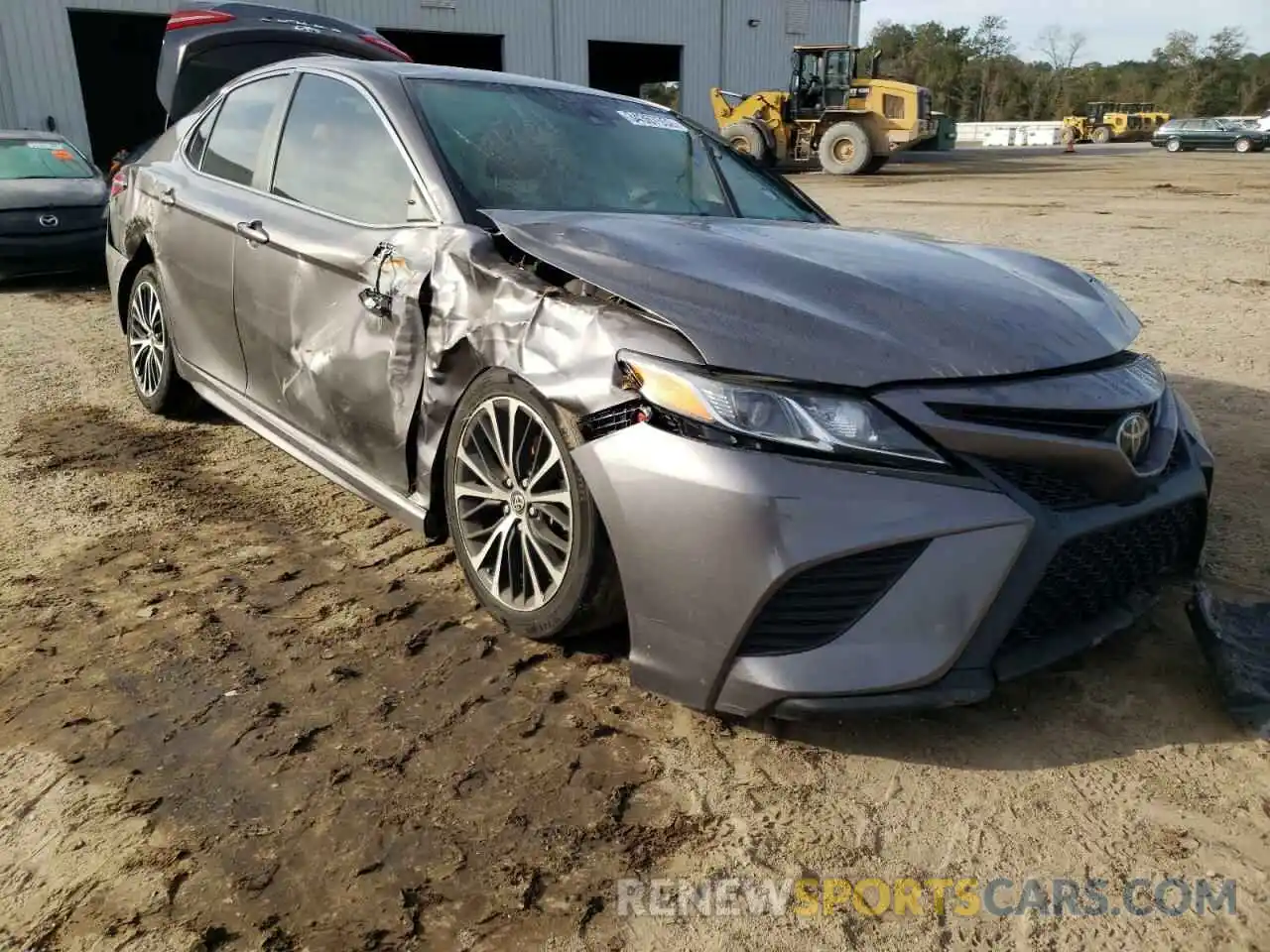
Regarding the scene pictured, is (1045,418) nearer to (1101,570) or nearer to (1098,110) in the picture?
(1101,570)

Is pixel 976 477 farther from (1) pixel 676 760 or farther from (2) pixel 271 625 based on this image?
(2) pixel 271 625

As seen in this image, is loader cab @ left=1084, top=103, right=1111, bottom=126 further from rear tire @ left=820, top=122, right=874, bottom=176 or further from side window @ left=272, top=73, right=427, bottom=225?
side window @ left=272, top=73, right=427, bottom=225

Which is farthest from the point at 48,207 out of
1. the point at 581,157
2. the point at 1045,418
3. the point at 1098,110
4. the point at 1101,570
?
the point at 1098,110

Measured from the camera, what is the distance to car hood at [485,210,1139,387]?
215 cm

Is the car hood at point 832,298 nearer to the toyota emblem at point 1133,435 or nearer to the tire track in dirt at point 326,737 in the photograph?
the toyota emblem at point 1133,435

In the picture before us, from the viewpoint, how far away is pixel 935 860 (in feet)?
6.31

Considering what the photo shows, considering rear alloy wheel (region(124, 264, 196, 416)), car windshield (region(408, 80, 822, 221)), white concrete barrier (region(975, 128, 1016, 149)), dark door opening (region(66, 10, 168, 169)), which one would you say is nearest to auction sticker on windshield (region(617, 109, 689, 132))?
car windshield (region(408, 80, 822, 221))

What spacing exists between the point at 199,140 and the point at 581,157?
2.04m

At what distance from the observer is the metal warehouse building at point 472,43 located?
18.1 m

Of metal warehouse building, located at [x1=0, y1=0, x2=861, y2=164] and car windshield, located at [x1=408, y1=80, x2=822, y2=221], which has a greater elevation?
metal warehouse building, located at [x1=0, y1=0, x2=861, y2=164]

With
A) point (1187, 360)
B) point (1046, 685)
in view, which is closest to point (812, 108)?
point (1187, 360)

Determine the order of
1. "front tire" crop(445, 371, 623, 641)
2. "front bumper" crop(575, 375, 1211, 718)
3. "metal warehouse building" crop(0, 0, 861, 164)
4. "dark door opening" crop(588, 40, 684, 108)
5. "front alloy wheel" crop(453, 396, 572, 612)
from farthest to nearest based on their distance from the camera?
"dark door opening" crop(588, 40, 684, 108) → "metal warehouse building" crop(0, 0, 861, 164) → "front alloy wheel" crop(453, 396, 572, 612) → "front tire" crop(445, 371, 623, 641) → "front bumper" crop(575, 375, 1211, 718)

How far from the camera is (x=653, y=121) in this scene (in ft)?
12.1

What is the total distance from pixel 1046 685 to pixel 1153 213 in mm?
13319
